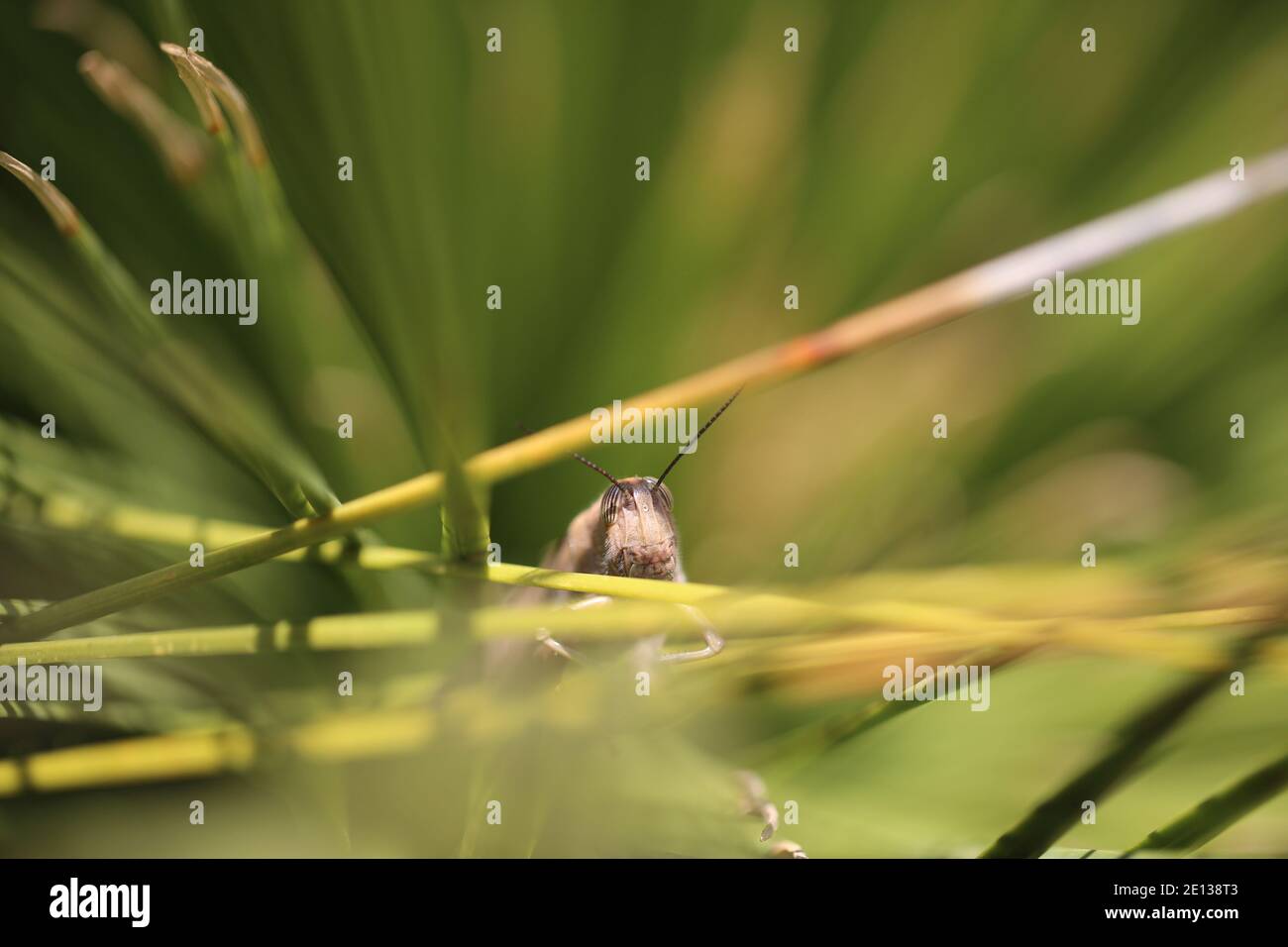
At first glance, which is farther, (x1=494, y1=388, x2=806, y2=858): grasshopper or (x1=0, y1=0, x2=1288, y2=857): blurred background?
(x1=494, y1=388, x2=806, y2=858): grasshopper

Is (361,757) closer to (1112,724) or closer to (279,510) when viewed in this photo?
(279,510)

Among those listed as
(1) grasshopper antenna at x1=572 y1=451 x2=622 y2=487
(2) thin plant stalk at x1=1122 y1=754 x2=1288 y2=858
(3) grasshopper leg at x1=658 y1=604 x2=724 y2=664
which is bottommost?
(2) thin plant stalk at x1=1122 y1=754 x2=1288 y2=858

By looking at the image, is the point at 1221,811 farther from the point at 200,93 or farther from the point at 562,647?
the point at 200,93

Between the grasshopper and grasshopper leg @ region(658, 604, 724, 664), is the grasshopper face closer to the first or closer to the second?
the grasshopper

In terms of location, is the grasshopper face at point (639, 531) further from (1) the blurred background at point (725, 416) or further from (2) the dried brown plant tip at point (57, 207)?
(2) the dried brown plant tip at point (57, 207)

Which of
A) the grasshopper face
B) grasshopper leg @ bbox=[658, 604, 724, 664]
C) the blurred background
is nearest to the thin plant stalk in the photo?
the blurred background

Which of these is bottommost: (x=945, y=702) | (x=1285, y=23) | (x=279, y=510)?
(x=945, y=702)
